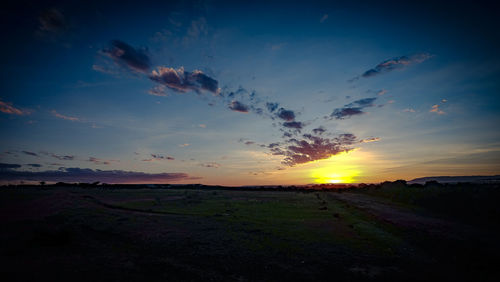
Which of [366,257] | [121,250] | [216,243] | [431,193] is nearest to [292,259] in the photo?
[366,257]

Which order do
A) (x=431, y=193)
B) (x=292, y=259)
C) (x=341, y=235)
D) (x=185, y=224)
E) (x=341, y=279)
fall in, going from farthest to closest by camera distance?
(x=431, y=193), (x=185, y=224), (x=341, y=235), (x=292, y=259), (x=341, y=279)

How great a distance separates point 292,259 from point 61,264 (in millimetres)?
13901

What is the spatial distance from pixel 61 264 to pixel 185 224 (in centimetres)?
1313

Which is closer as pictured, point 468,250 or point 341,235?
point 468,250

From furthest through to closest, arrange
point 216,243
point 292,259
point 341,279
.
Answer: point 216,243 → point 292,259 → point 341,279

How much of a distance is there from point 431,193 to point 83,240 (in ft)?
188

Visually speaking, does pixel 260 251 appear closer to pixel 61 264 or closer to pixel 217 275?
pixel 217 275

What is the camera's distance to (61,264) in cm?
1272

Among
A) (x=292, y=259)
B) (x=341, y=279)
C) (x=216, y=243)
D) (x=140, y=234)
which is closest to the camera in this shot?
(x=341, y=279)

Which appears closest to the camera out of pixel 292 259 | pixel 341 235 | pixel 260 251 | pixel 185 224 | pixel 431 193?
pixel 292 259

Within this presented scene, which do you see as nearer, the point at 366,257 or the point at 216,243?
the point at 366,257

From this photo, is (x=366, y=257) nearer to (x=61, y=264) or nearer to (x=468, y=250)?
(x=468, y=250)

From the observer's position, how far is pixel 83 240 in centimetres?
1717

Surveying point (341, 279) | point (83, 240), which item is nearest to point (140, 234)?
point (83, 240)
